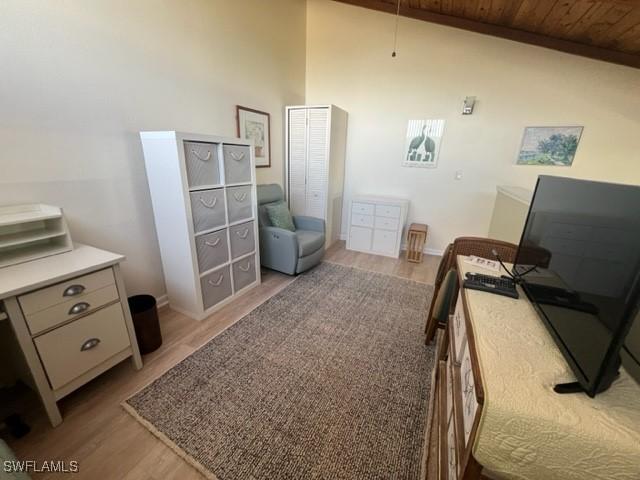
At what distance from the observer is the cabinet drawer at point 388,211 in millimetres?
3547

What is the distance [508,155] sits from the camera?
10.6 feet

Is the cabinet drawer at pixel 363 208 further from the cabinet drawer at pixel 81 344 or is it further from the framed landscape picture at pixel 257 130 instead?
the cabinet drawer at pixel 81 344

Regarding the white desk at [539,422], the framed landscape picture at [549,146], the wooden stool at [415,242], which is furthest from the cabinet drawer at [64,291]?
the framed landscape picture at [549,146]

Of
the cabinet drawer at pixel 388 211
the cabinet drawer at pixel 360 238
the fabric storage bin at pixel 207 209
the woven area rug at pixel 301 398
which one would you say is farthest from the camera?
the cabinet drawer at pixel 360 238

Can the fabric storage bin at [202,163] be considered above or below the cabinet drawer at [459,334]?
above

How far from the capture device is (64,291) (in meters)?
1.28

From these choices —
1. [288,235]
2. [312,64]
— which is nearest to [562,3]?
[312,64]

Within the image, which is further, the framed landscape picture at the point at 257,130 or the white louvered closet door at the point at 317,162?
the white louvered closet door at the point at 317,162

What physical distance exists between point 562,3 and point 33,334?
4152 millimetres

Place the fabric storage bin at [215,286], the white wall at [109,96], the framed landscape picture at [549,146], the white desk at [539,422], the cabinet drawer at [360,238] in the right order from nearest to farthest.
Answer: the white desk at [539,422], the white wall at [109,96], the fabric storage bin at [215,286], the framed landscape picture at [549,146], the cabinet drawer at [360,238]

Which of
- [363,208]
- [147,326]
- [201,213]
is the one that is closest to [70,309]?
[147,326]

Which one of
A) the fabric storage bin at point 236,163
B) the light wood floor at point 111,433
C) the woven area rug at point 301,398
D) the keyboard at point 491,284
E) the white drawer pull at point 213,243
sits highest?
the fabric storage bin at point 236,163

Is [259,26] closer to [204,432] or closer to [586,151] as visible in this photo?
[204,432]

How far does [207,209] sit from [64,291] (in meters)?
1.00
